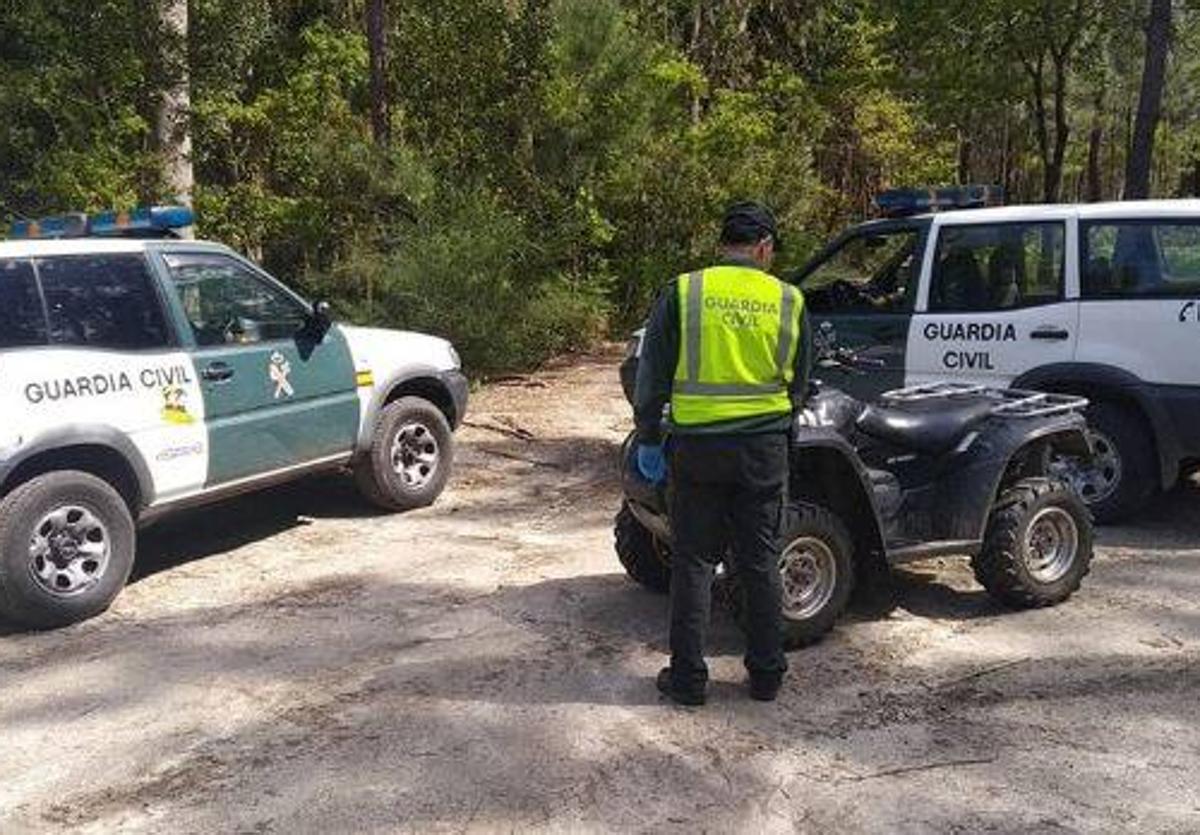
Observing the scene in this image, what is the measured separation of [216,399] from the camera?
6734mm

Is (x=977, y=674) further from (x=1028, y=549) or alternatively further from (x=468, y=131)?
(x=468, y=131)

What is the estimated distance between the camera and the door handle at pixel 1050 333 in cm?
717

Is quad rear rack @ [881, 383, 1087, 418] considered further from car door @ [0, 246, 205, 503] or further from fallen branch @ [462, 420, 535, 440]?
fallen branch @ [462, 420, 535, 440]

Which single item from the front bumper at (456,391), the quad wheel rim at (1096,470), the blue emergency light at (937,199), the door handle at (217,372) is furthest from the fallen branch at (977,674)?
the front bumper at (456,391)

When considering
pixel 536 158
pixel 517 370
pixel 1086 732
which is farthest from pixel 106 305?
pixel 536 158

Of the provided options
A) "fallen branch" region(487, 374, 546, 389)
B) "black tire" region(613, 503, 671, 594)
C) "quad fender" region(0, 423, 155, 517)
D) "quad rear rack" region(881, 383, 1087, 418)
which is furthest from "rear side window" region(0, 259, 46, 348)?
"fallen branch" region(487, 374, 546, 389)

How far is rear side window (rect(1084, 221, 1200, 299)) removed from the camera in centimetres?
680

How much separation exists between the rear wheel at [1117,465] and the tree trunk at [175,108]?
9605 millimetres

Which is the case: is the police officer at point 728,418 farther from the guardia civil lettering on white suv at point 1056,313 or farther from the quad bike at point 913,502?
the guardia civil lettering on white suv at point 1056,313

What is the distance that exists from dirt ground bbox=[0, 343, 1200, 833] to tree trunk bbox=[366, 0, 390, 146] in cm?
875

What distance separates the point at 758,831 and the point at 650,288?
541 inches

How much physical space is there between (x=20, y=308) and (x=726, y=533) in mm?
3597

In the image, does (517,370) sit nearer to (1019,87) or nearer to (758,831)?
(1019,87)

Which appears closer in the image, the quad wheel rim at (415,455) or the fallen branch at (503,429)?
the quad wheel rim at (415,455)
